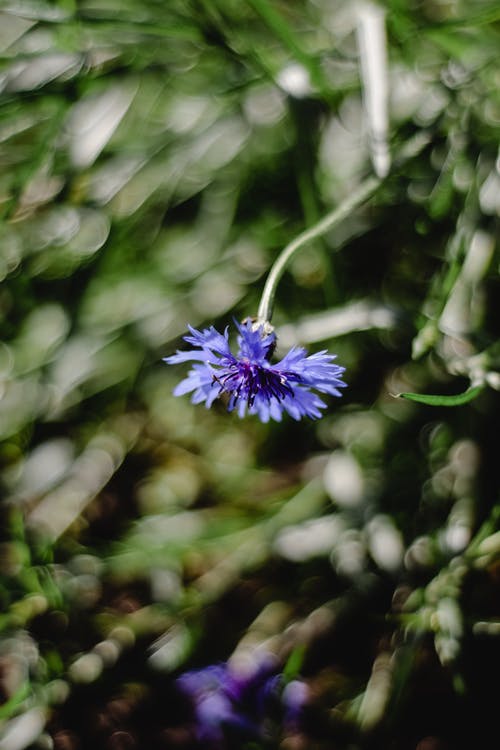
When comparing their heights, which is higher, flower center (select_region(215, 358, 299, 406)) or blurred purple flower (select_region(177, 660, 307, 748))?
flower center (select_region(215, 358, 299, 406))

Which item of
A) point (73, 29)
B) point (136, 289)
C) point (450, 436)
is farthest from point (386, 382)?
point (73, 29)

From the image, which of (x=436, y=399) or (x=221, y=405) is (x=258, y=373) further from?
(x=221, y=405)

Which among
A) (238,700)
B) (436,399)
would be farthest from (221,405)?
(436,399)

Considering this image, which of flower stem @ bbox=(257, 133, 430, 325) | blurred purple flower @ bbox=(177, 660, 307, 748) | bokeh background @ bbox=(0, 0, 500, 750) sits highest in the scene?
flower stem @ bbox=(257, 133, 430, 325)

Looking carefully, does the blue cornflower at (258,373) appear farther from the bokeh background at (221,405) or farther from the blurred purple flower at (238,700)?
the blurred purple flower at (238,700)

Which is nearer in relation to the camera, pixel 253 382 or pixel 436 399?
pixel 436 399

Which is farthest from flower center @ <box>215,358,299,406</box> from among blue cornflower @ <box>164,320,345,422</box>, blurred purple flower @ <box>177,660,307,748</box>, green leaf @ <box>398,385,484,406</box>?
blurred purple flower @ <box>177,660,307,748</box>

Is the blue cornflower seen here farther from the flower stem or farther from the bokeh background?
the bokeh background
